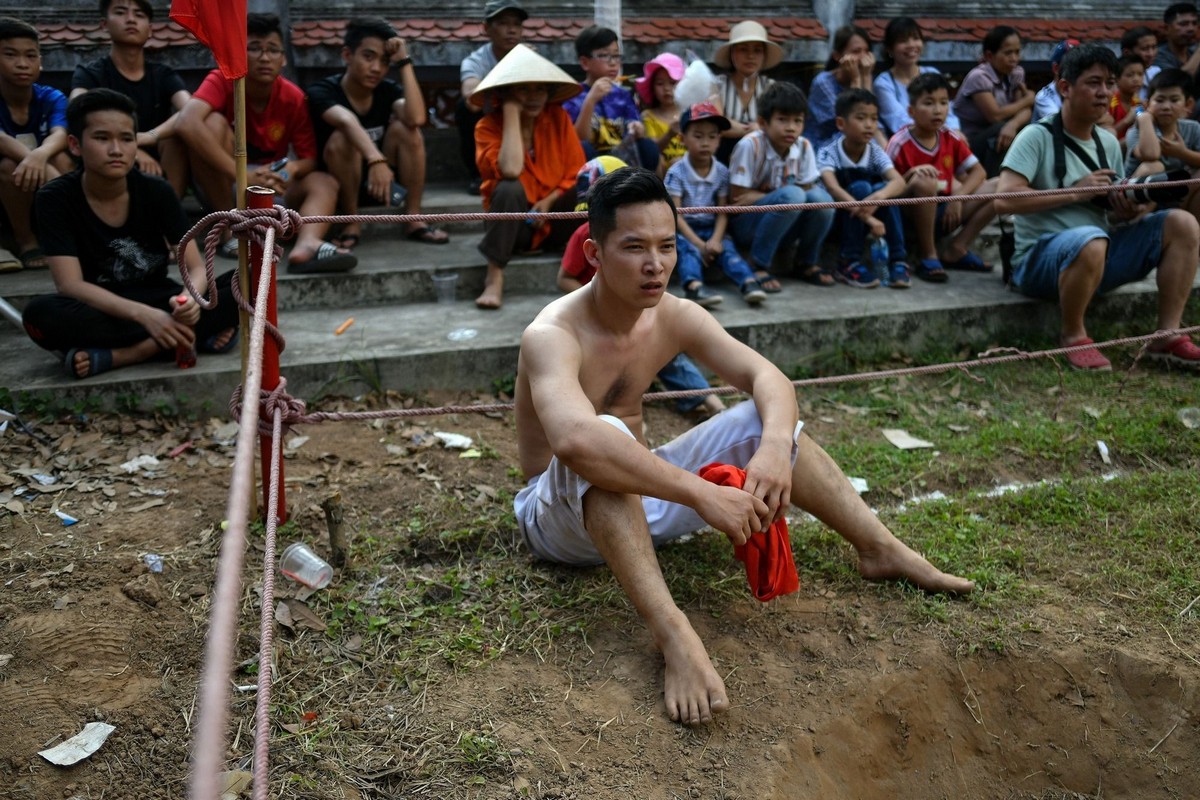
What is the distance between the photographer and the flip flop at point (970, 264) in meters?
6.98

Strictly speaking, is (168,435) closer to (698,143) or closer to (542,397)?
(542,397)

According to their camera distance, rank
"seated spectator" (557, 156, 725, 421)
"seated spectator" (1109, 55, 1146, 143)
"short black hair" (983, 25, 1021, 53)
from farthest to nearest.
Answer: "short black hair" (983, 25, 1021, 53)
"seated spectator" (1109, 55, 1146, 143)
"seated spectator" (557, 156, 725, 421)

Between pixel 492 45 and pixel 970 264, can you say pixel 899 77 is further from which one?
pixel 492 45

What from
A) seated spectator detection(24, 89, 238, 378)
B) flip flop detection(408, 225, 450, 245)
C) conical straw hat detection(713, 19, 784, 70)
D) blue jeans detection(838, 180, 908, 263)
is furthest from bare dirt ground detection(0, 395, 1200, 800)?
conical straw hat detection(713, 19, 784, 70)

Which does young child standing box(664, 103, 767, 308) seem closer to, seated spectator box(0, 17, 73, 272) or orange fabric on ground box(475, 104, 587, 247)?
orange fabric on ground box(475, 104, 587, 247)

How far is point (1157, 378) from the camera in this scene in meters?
5.67

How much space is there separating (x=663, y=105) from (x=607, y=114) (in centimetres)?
39

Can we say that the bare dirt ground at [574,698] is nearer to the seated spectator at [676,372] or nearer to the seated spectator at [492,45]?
the seated spectator at [676,372]

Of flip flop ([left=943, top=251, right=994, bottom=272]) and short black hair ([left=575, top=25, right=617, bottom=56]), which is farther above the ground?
short black hair ([left=575, top=25, right=617, bottom=56])

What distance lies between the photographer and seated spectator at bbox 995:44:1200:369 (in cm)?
571

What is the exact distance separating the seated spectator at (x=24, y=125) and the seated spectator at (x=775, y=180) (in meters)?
3.99

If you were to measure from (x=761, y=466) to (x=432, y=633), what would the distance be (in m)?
1.20

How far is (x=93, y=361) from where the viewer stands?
15.2ft

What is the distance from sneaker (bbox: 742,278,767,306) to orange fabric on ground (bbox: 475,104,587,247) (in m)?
1.24
